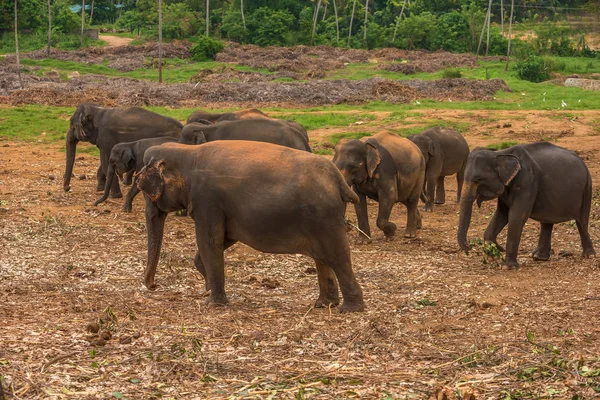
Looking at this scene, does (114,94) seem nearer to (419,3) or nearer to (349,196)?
(349,196)

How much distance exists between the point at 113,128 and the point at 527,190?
26.1ft

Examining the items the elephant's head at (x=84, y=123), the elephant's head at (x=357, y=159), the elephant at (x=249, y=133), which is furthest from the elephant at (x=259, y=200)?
the elephant's head at (x=84, y=123)

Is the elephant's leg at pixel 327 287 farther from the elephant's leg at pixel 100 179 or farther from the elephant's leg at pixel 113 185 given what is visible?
the elephant's leg at pixel 100 179

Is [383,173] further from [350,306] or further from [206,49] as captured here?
[206,49]

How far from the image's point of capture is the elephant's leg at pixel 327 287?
9.00 m

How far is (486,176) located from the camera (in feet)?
36.6

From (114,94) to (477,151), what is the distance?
1976 centimetres

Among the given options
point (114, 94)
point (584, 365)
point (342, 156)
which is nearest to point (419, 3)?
point (114, 94)

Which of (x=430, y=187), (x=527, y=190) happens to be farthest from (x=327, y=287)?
(x=430, y=187)

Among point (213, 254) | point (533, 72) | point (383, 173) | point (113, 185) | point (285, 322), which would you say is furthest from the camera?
point (533, 72)

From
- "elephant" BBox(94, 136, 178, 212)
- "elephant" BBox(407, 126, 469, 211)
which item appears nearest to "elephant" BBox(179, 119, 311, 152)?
"elephant" BBox(94, 136, 178, 212)

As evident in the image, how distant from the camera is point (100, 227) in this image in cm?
1367

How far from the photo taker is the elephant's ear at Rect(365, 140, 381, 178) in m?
12.5

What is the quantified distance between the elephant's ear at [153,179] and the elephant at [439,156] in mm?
7324
